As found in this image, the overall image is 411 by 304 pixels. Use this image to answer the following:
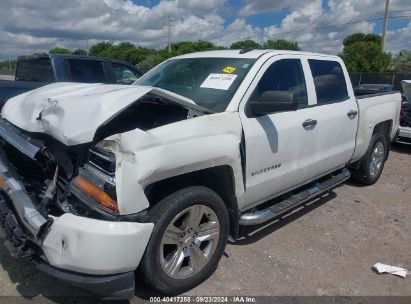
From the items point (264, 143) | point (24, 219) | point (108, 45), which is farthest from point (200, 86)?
point (108, 45)

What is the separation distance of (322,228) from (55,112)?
10.4 ft

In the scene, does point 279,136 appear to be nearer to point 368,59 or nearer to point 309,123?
point 309,123

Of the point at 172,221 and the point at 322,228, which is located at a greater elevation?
the point at 172,221

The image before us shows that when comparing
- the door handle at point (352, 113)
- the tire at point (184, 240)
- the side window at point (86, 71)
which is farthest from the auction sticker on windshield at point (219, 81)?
the side window at point (86, 71)

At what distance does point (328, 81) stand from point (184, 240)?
2888 mm

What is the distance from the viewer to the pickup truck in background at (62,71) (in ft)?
23.8

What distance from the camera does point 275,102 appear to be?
346 centimetres

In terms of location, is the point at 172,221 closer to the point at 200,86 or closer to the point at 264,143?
the point at 264,143

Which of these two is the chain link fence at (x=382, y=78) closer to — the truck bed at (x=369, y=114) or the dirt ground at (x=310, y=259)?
the truck bed at (x=369, y=114)

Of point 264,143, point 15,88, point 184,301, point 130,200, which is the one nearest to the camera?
point 130,200

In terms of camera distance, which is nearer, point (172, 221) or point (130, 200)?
point (130, 200)

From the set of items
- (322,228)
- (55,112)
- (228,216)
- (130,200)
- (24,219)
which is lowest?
(322,228)

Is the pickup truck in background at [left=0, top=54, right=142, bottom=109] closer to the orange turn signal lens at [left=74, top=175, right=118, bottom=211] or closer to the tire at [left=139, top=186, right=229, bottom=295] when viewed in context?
the orange turn signal lens at [left=74, top=175, right=118, bottom=211]

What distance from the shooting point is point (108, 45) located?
69.9 m
